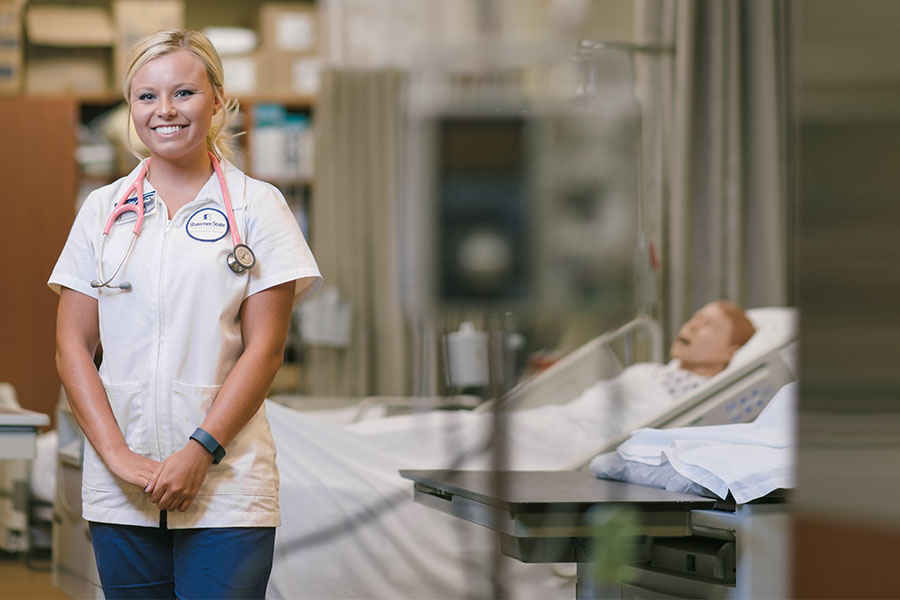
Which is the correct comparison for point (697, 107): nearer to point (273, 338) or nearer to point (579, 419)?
point (579, 419)

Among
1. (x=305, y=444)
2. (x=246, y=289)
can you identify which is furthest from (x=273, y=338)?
(x=305, y=444)

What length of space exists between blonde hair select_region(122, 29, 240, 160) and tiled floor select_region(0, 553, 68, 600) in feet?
5.68

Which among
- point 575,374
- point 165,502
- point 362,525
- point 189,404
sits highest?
point 189,404

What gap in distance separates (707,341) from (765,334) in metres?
0.15

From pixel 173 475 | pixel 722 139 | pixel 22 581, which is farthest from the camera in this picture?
pixel 722 139

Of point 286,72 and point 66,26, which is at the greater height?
point 66,26

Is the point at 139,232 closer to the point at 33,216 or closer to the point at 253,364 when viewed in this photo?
the point at 253,364

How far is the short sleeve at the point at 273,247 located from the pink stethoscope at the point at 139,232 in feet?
0.07

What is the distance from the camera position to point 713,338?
272cm

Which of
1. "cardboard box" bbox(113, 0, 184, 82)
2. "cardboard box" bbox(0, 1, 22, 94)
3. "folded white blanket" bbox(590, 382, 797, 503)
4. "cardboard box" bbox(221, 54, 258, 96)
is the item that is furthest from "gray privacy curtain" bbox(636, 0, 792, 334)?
"cardboard box" bbox(0, 1, 22, 94)

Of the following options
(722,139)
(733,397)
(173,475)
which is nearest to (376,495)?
(733,397)

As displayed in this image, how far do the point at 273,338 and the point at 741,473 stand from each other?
2.55 feet

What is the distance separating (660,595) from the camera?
165 cm

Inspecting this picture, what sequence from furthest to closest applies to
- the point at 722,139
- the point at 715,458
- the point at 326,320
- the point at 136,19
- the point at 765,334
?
the point at 136,19 < the point at 326,320 < the point at 722,139 < the point at 765,334 < the point at 715,458
